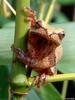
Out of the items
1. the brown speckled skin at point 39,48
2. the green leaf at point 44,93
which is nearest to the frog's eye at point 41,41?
the brown speckled skin at point 39,48

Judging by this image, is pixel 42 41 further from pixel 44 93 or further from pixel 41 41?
pixel 44 93

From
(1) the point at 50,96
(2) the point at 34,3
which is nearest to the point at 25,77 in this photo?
(1) the point at 50,96

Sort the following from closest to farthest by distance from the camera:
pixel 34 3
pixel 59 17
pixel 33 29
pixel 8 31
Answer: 1. pixel 33 29
2. pixel 8 31
3. pixel 34 3
4. pixel 59 17

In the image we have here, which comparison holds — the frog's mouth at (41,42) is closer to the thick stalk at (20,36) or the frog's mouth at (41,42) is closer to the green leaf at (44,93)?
the thick stalk at (20,36)

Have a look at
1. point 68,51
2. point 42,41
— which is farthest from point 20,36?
point 68,51

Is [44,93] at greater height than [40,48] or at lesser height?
lesser

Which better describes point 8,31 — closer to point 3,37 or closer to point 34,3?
point 3,37

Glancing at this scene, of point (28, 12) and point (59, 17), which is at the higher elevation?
point (28, 12)

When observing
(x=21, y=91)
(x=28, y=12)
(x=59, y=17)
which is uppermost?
(x=28, y=12)
